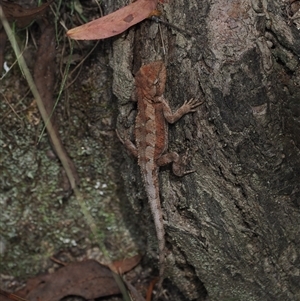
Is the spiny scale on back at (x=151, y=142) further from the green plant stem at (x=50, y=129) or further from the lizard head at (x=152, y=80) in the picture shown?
the green plant stem at (x=50, y=129)

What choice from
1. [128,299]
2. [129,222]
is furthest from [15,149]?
[128,299]

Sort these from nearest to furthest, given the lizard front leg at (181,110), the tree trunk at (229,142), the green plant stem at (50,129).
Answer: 1. the tree trunk at (229,142)
2. the lizard front leg at (181,110)
3. the green plant stem at (50,129)

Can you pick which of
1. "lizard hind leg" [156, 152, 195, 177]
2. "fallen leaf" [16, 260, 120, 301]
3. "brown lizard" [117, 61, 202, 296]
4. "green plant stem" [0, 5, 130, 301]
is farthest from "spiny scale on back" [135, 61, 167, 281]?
"fallen leaf" [16, 260, 120, 301]

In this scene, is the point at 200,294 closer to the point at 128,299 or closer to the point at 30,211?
the point at 128,299

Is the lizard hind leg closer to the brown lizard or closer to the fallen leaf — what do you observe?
the brown lizard

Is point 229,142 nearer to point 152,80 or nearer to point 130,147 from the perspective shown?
point 152,80

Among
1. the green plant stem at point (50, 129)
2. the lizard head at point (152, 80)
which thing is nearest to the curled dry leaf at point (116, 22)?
the lizard head at point (152, 80)

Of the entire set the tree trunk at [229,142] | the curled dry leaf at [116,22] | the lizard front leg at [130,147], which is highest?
the curled dry leaf at [116,22]
